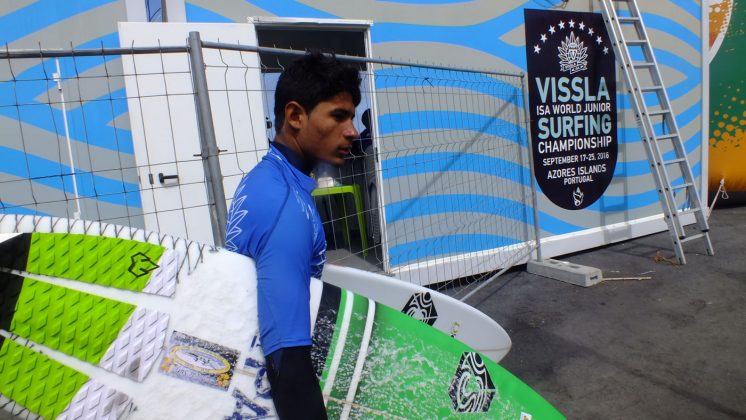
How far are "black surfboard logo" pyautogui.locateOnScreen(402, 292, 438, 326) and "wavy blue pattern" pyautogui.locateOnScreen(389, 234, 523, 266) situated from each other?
85.4 inches

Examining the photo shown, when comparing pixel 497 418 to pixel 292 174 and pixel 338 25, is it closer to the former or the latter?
pixel 292 174

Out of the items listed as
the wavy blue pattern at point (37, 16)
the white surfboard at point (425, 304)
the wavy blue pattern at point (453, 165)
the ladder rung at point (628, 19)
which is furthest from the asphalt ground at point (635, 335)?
the wavy blue pattern at point (37, 16)

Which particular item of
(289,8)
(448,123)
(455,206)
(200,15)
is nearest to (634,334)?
(455,206)

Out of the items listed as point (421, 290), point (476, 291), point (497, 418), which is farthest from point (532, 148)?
point (497, 418)

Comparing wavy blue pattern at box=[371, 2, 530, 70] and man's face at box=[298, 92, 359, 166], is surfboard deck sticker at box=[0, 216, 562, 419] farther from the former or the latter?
wavy blue pattern at box=[371, 2, 530, 70]

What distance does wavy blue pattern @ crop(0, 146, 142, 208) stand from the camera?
3.20 metres

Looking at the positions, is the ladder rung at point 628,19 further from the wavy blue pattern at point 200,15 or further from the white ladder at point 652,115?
the wavy blue pattern at point 200,15

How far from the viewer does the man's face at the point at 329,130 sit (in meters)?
1.06

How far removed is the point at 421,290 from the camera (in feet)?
6.53

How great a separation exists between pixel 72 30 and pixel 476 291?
392 cm

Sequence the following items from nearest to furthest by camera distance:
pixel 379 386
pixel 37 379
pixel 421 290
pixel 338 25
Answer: pixel 37 379
pixel 379 386
pixel 421 290
pixel 338 25

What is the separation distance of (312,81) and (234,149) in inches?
101

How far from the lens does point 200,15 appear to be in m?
3.43

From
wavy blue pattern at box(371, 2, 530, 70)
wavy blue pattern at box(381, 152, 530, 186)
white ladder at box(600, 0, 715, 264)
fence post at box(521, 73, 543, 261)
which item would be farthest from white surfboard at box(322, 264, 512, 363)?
white ladder at box(600, 0, 715, 264)
